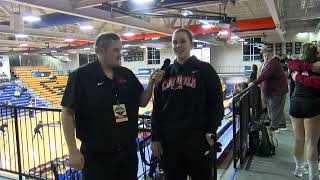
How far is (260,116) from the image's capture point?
21.1 feet

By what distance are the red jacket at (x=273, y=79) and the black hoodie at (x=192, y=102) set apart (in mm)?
3319

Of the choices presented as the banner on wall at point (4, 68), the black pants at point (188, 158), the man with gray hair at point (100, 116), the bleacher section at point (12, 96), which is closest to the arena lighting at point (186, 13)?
the man with gray hair at point (100, 116)

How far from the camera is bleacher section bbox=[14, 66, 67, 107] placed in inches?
1057

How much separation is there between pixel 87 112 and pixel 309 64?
230 cm

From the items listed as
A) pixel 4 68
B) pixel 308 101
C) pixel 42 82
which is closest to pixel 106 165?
pixel 308 101

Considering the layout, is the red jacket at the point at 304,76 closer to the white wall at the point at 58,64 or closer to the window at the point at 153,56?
the window at the point at 153,56

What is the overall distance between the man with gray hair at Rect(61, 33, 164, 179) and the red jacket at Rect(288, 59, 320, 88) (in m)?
1.91

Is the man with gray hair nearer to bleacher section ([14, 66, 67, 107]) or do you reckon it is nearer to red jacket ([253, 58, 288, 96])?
red jacket ([253, 58, 288, 96])

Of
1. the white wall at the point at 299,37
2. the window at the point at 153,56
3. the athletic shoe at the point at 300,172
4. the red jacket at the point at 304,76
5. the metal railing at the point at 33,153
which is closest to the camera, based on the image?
the red jacket at the point at 304,76

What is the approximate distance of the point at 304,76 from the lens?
286cm

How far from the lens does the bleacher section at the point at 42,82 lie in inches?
1057

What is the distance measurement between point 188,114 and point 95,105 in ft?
2.12

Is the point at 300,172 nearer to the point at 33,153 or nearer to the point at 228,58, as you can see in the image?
the point at 33,153

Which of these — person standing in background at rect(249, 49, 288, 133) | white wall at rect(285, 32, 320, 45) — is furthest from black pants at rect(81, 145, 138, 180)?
white wall at rect(285, 32, 320, 45)
